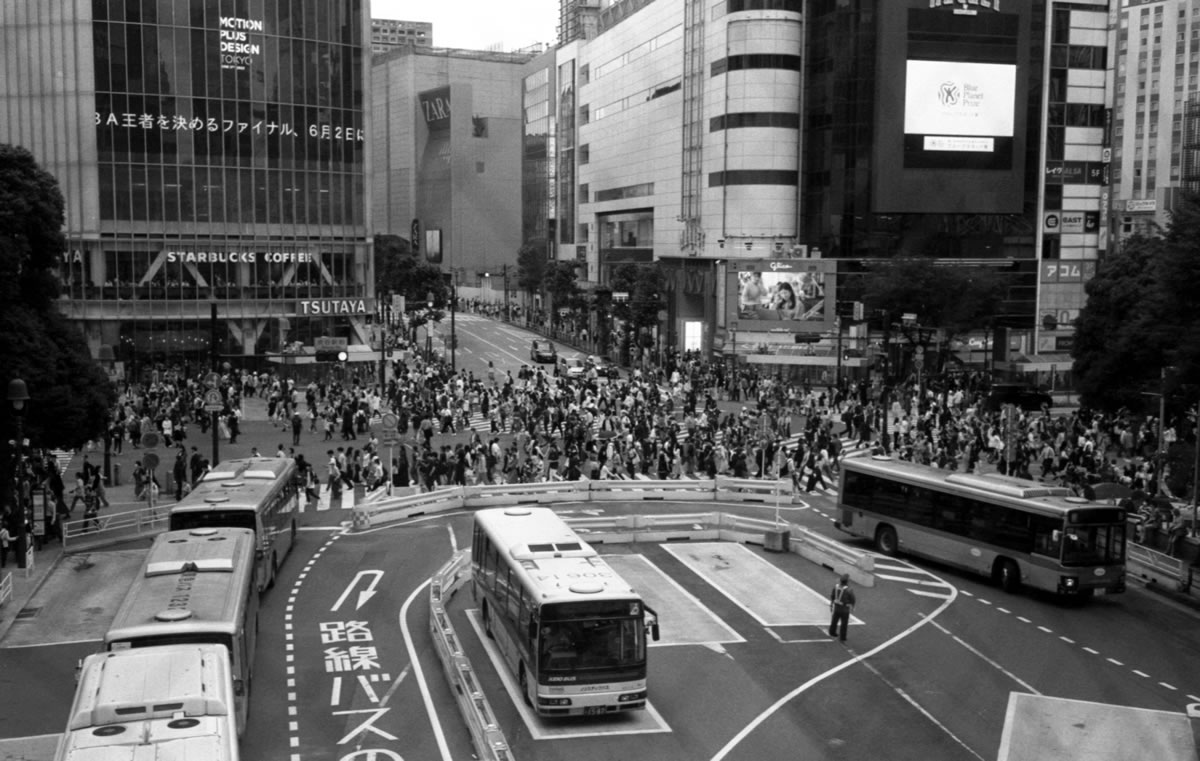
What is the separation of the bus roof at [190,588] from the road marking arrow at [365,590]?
13.1ft

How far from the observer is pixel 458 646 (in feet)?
68.7

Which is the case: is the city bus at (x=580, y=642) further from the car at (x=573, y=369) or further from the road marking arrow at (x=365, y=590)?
the car at (x=573, y=369)

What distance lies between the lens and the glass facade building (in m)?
73.0

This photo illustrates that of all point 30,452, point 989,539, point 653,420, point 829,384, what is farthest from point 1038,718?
point 829,384

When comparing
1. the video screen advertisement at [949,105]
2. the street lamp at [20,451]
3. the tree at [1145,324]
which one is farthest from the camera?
the video screen advertisement at [949,105]

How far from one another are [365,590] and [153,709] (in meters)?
14.1

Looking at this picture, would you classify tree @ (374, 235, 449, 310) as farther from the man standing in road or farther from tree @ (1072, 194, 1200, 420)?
the man standing in road

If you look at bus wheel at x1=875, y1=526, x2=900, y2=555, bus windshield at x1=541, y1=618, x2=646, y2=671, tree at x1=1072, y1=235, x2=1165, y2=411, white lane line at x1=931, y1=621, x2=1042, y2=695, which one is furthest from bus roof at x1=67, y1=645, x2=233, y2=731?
tree at x1=1072, y1=235, x2=1165, y2=411

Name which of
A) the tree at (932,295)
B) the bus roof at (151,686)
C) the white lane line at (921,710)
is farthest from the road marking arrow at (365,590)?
the tree at (932,295)

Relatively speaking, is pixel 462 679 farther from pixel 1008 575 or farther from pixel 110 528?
pixel 110 528

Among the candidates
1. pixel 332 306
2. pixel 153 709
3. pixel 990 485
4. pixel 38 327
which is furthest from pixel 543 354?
pixel 153 709

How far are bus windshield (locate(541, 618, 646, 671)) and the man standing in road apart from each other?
18.8 feet

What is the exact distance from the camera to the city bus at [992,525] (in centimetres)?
2623

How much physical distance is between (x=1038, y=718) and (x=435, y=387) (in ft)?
142
